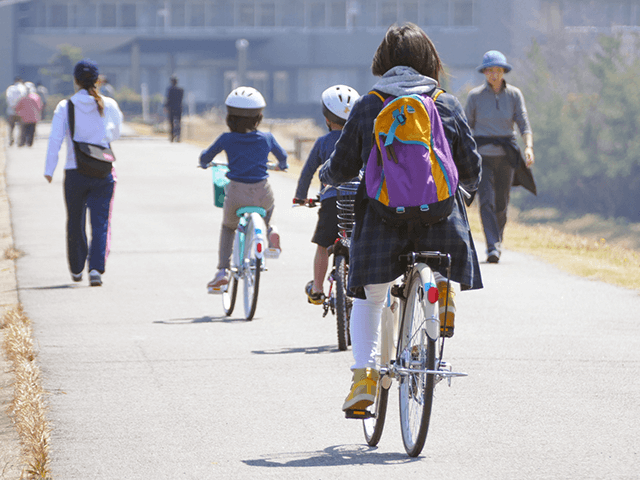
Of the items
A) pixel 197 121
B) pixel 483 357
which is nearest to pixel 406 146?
pixel 483 357

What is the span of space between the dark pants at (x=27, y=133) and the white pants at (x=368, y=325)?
2758cm

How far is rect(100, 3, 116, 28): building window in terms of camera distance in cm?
8456

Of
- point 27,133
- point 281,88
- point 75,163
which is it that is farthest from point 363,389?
point 281,88

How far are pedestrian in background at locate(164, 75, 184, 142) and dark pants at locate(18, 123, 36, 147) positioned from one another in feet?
12.9

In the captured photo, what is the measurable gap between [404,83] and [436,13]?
7989 cm

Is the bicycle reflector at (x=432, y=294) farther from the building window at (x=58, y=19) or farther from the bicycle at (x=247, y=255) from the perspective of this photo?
the building window at (x=58, y=19)

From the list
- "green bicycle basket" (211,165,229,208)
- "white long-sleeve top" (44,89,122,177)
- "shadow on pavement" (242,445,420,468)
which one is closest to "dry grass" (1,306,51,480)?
"shadow on pavement" (242,445,420,468)

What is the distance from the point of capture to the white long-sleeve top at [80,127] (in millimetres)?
9797

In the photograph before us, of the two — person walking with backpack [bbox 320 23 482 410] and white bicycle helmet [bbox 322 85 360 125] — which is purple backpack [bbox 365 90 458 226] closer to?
person walking with backpack [bbox 320 23 482 410]

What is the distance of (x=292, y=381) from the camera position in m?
6.23

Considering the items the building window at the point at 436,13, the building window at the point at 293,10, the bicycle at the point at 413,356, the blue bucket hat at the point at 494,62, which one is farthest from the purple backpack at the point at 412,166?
the building window at the point at 293,10

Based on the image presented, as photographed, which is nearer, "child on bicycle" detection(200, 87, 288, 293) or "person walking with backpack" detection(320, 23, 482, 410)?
"person walking with backpack" detection(320, 23, 482, 410)

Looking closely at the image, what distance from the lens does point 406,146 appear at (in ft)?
14.3

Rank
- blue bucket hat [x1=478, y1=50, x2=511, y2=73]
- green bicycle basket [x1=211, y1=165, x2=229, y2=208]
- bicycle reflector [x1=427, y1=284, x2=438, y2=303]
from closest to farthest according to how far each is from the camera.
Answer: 1. bicycle reflector [x1=427, y1=284, x2=438, y2=303]
2. green bicycle basket [x1=211, y1=165, x2=229, y2=208]
3. blue bucket hat [x1=478, y1=50, x2=511, y2=73]
